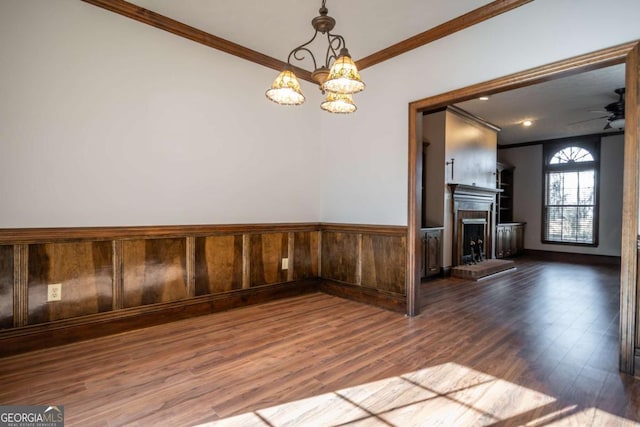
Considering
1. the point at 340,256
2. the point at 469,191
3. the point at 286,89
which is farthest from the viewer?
the point at 469,191

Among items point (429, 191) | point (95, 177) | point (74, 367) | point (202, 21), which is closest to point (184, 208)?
point (95, 177)

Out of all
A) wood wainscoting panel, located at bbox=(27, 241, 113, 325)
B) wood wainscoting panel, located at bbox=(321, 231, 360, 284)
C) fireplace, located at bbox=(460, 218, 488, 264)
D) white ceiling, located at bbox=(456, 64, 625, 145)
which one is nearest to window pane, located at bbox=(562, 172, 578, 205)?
white ceiling, located at bbox=(456, 64, 625, 145)

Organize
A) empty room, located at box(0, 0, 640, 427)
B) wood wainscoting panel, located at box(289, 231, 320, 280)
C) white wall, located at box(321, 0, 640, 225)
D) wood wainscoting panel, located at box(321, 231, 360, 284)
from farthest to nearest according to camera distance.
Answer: wood wainscoting panel, located at box(289, 231, 320, 280), wood wainscoting panel, located at box(321, 231, 360, 284), white wall, located at box(321, 0, 640, 225), empty room, located at box(0, 0, 640, 427)

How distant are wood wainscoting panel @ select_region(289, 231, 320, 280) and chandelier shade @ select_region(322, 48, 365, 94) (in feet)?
7.70

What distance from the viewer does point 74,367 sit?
2086 mm

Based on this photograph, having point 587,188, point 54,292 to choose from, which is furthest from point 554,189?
point 54,292

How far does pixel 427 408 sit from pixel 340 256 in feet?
7.66

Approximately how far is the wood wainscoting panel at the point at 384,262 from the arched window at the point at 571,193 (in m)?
6.60

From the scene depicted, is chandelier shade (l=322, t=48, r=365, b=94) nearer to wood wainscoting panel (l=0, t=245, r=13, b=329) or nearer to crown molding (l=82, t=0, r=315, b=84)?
crown molding (l=82, t=0, r=315, b=84)

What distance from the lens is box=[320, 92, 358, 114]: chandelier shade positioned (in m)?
2.06

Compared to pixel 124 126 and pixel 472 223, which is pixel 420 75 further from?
pixel 472 223

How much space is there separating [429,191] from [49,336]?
5164 mm

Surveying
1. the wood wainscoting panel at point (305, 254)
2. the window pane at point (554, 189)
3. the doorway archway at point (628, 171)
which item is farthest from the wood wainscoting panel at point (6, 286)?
the window pane at point (554, 189)

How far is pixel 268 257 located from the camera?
3.68 meters
